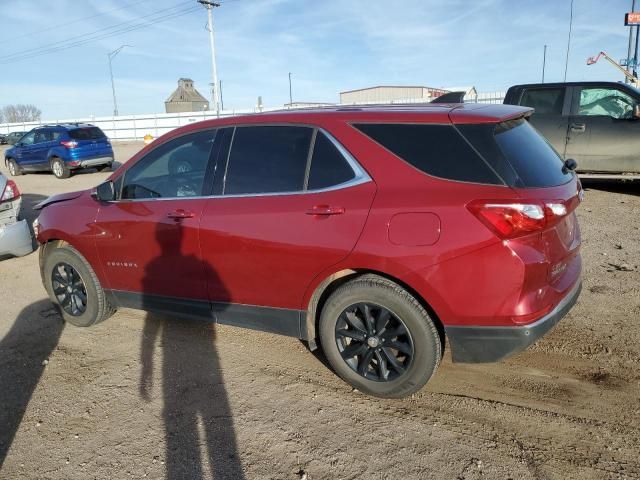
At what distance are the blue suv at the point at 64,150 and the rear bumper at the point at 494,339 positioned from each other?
16.1m

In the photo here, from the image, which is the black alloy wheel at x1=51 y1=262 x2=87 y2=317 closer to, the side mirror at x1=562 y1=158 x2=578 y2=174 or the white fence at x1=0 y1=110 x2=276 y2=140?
the side mirror at x1=562 y1=158 x2=578 y2=174

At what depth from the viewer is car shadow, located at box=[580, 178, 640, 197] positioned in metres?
9.80

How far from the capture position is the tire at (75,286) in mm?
4332

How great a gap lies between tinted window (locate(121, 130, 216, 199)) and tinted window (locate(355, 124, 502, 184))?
1368mm

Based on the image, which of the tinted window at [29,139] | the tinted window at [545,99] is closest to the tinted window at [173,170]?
the tinted window at [545,99]

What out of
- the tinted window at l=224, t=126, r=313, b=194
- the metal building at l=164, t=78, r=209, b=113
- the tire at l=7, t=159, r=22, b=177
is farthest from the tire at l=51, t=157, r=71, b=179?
the metal building at l=164, t=78, r=209, b=113

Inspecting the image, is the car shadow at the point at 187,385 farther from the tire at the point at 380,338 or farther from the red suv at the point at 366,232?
the tire at the point at 380,338

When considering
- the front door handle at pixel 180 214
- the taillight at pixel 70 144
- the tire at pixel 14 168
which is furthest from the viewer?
the tire at pixel 14 168

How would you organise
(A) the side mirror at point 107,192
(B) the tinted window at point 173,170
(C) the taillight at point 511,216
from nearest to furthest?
(C) the taillight at point 511,216 → (B) the tinted window at point 173,170 → (A) the side mirror at point 107,192

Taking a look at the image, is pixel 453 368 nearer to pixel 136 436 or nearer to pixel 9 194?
pixel 136 436

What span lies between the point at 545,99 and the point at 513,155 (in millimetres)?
7619

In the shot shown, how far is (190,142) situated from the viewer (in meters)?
3.85

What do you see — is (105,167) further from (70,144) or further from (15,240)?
(15,240)

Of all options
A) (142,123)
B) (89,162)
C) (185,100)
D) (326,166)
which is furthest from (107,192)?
(185,100)
